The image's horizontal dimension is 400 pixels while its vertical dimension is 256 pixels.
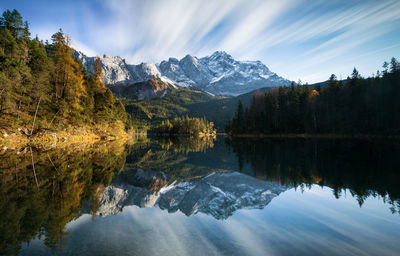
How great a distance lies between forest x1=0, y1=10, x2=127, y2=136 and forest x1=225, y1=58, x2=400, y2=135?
61.0 m

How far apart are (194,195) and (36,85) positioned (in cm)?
3446

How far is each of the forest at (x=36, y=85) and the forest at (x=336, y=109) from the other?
61.0m

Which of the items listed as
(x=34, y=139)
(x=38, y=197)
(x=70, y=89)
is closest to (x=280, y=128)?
(x=70, y=89)

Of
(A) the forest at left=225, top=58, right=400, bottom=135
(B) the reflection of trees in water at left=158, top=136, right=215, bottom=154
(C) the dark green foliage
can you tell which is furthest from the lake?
(C) the dark green foliage

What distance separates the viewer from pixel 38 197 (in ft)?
24.7

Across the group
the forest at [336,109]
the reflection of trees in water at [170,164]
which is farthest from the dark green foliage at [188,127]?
the reflection of trees in water at [170,164]

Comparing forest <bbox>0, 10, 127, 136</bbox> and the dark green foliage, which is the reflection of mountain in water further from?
the dark green foliage

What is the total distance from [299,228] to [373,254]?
1.65 metres

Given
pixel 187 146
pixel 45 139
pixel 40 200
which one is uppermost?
pixel 45 139

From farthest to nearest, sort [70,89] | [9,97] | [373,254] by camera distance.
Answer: [70,89] < [9,97] < [373,254]

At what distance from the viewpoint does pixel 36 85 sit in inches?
1219

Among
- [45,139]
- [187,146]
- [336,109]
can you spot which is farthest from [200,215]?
[336,109]

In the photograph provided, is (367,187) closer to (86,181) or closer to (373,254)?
(373,254)

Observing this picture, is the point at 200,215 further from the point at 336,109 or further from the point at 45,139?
the point at 336,109
